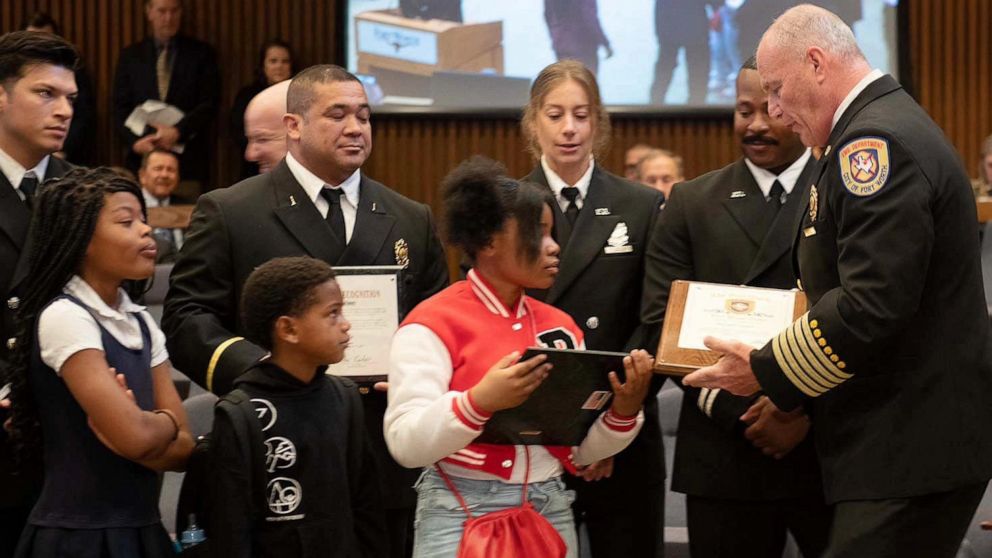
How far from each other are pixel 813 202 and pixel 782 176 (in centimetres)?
72

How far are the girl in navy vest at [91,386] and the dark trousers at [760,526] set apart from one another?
132 centimetres

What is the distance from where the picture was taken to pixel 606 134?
402 centimetres

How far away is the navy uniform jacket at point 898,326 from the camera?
8.54 ft

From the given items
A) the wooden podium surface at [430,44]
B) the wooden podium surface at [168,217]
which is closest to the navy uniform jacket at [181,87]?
the wooden podium surface at [430,44]

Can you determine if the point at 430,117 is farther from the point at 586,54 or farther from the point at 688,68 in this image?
the point at 688,68

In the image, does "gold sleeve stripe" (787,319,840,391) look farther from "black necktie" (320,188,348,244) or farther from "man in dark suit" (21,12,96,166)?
"man in dark suit" (21,12,96,166)

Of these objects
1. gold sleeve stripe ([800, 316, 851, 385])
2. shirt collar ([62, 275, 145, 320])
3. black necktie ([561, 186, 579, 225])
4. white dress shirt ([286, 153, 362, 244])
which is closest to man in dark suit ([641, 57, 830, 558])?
black necktie ([561, 186, 579, 225])

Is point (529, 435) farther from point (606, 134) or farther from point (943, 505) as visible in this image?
point (606, 134)

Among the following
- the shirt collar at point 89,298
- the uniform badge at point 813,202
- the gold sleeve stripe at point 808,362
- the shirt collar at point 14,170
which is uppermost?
the shirt collar at point 14,170

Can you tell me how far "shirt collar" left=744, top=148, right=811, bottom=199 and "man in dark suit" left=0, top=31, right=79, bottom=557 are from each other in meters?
1.79

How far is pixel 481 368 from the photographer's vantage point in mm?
2896

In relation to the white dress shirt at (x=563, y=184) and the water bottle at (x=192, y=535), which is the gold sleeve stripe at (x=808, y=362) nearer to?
the white dress shirt at (x=563, y=184)

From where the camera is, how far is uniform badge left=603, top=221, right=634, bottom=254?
372 centimetres

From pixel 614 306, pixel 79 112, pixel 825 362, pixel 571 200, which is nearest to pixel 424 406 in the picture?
pixel 825 362
